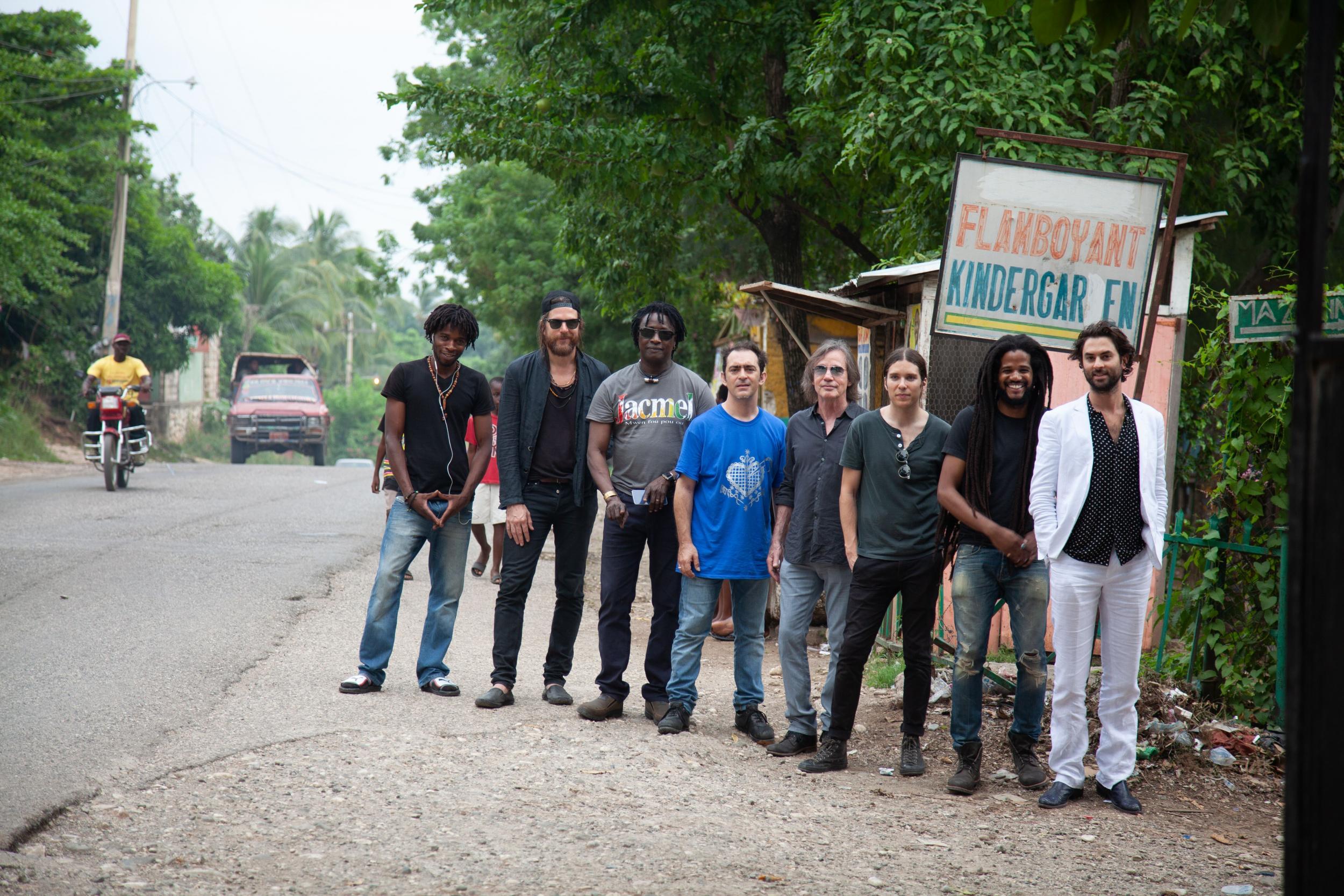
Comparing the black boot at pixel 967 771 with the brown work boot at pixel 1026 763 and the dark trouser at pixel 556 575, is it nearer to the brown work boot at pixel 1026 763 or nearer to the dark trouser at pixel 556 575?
the brown work boot at pixel 1026 763

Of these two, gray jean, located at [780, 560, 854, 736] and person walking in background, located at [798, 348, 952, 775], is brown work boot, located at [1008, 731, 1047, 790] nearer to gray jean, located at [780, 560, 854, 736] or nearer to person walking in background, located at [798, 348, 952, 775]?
person walking in background, located at [798, 348, 952, 775]

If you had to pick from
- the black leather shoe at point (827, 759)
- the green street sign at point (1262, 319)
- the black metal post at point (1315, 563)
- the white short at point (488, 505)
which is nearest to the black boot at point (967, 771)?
the black leather shoe at point (827, 759)

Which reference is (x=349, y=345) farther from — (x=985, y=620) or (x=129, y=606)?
(x=985, y=620)

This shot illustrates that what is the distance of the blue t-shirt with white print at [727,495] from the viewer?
18.2 ft

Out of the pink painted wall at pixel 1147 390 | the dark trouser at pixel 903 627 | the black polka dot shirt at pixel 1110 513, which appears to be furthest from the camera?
the pink painted wall at pixel 1147 390

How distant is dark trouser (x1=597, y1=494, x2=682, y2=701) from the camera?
225 inches

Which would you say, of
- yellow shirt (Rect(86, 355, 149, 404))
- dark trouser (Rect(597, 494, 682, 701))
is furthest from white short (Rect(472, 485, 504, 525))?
yellow shirt (Rect(86, 355, 149, 404))

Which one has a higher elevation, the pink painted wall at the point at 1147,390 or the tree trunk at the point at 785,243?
the tree trunk at the point at 785,243

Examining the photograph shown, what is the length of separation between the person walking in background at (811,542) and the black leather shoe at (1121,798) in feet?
3.90

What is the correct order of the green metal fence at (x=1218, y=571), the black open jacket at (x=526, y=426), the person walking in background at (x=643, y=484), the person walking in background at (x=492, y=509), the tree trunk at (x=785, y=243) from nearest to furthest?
the green metal fence at (x=1218, y=571) → the person walking in background at (x=643, y=484) → the black open jacket at (x=526, y=426) → the person walking in background at (x=492, y=509) → the tree trunk at (x=785, y=243)

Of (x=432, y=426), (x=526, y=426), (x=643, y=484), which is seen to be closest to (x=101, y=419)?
(x=432, y=426)

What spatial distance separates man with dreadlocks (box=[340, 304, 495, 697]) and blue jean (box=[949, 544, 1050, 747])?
95.1 inches

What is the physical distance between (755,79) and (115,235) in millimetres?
17369

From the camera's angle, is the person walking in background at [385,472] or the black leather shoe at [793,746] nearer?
the black leather shoe at [793,746]
